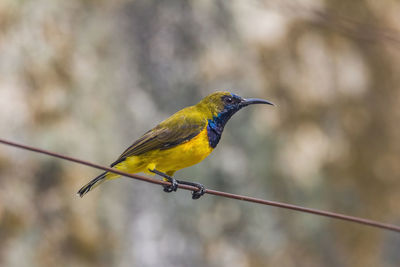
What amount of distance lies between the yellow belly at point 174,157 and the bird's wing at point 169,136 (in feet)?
0.11

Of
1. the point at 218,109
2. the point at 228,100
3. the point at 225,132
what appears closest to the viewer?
the point at 218,109

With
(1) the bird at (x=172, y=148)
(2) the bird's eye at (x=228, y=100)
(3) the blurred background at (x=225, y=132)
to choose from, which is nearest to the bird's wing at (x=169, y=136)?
(1) the bird at (x=172, y=148)

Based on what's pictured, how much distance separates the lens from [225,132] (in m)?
8.65

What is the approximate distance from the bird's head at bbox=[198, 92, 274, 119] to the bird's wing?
0.69 ft

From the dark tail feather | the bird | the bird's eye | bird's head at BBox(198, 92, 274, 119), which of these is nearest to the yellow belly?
the bird

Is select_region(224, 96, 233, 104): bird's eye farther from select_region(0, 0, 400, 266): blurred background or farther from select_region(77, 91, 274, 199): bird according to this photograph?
select_region(0, 0, 400, 266): blurred background

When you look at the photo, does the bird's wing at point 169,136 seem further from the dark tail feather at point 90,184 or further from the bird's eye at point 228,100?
the bird's eye at point 228,100

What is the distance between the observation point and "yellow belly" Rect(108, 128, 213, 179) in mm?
4406

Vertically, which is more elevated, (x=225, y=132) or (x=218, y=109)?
(x=218, y=109)

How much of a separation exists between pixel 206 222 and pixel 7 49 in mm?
3468

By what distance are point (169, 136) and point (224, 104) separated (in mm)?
639

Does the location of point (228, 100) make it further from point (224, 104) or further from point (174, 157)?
point (174, 157)

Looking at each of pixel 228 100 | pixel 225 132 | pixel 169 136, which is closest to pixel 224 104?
pixel 228 100

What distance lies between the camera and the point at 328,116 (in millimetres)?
9172
